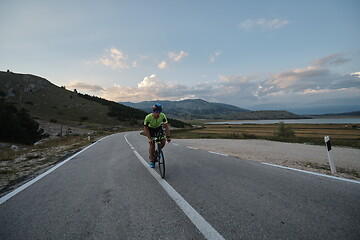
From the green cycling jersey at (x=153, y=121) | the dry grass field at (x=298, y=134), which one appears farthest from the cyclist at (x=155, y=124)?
the dry grass field at (x=298, y=134)

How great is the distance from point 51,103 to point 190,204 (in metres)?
112

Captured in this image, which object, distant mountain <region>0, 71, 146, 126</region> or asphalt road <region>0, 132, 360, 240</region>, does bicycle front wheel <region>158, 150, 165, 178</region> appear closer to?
asphalt road <region>0, 132, 360, 240</region>

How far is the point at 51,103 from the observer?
89.1 meters

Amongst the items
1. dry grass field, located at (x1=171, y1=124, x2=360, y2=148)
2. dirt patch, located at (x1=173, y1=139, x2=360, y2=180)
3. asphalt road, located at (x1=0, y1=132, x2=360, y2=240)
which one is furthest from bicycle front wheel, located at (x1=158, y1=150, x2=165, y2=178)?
dry grass field, located at (x1=171, y1=124, x2=360, y2=148)

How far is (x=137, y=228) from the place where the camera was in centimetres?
246

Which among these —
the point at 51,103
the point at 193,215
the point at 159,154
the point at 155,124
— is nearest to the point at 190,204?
the point at 193,215

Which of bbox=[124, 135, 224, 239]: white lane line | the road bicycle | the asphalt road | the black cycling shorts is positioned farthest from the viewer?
the black cycling shorts

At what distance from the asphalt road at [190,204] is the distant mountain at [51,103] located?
281ft

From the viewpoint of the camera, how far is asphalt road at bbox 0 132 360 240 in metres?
2.34

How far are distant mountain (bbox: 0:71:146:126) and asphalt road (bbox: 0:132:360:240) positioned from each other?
3374 inches

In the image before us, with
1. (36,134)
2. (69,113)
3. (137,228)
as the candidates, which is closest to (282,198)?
(137,228)

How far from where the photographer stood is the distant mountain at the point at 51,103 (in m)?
80.7

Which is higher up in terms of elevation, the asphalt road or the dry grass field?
the asphalt road

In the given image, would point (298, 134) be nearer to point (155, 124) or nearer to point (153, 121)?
point (155, 124)
